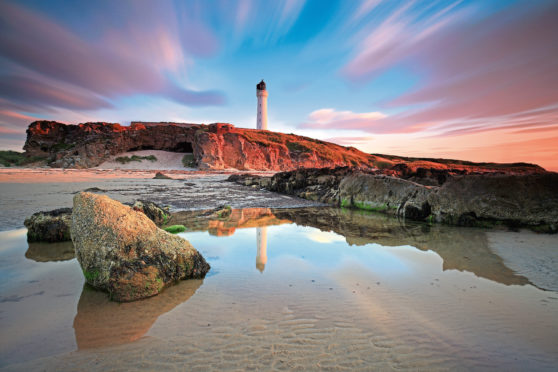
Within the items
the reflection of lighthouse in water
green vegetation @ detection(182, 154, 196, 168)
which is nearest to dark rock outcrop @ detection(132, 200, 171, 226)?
the reflection of lighthouse in water

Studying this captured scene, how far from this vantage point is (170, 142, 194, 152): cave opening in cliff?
4209cm

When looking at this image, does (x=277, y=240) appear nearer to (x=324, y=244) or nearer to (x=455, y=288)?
(x=324, y=244)

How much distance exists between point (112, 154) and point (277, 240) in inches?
1574

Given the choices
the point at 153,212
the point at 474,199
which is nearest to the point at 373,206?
the point at 474,199

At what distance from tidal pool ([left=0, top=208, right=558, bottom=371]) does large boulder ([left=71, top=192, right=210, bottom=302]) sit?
0.47ft

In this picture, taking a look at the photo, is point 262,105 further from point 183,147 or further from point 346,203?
point 346,203

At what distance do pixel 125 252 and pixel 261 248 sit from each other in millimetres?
2094

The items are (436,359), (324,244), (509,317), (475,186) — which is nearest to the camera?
(436,359)

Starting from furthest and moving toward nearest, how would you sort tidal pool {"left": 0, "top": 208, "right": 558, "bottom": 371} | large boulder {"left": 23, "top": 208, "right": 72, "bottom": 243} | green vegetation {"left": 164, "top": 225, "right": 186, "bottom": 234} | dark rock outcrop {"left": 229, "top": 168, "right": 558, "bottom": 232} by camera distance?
1. dark rock outcrop {"left": 229, "top": 168, "right": 558, "bottom": 232}
2. green vegetation {"left": 164, "top": 225, "right": 186, "bottom": 234}
3. large boulder {"left": 23, "top": 208, "right": 72, "bottom": 243}
4. tidal pool {"left": 0, "top": 208, "right": 558, "bottom": 371}

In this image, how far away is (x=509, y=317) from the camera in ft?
7.14

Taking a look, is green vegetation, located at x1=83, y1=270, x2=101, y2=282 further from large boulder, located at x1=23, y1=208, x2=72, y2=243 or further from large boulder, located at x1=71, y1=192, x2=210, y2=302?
large boulder, located at x1=23, y1=208, x2=72, y2=243

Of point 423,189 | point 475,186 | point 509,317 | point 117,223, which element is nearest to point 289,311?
point 509,317

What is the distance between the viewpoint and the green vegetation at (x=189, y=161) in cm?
3892

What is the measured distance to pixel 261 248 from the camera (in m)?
4.23
